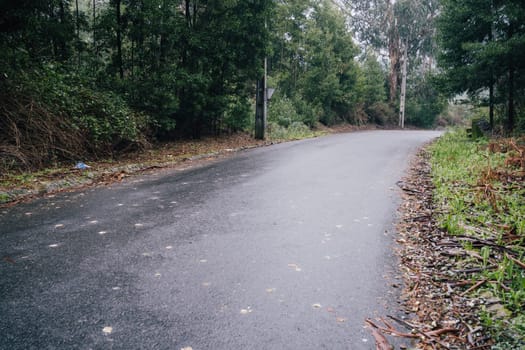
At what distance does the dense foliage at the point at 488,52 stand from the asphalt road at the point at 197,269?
31.0 ft

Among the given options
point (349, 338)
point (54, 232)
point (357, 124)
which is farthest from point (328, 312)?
point (357, 124)

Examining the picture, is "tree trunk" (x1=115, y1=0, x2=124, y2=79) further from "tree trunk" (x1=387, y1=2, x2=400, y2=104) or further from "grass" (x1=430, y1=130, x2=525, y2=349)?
"tree trunk" (x1=387, y1=2, x2=400, y2=104)

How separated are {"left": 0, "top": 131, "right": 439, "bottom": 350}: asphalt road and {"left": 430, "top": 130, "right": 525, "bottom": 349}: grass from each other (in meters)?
0.81

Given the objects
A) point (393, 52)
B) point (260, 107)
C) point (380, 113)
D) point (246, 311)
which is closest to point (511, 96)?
point (260, 107)

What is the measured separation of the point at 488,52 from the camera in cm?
1288

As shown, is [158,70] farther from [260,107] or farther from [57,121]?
[260,107]

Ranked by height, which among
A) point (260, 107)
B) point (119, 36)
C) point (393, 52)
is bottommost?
point (260, 107)

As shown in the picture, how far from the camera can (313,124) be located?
2633cm

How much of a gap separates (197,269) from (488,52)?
43.8 feet

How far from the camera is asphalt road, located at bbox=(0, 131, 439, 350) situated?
112 inches

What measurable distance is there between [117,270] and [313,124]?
925 inches

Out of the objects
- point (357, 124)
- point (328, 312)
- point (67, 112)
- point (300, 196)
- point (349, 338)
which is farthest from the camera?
point (357, 124)

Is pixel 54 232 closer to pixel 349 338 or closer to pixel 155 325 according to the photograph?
pixel 155 325

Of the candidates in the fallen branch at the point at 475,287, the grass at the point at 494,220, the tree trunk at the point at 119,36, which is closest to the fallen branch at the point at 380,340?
the grass at the point at 494,220
